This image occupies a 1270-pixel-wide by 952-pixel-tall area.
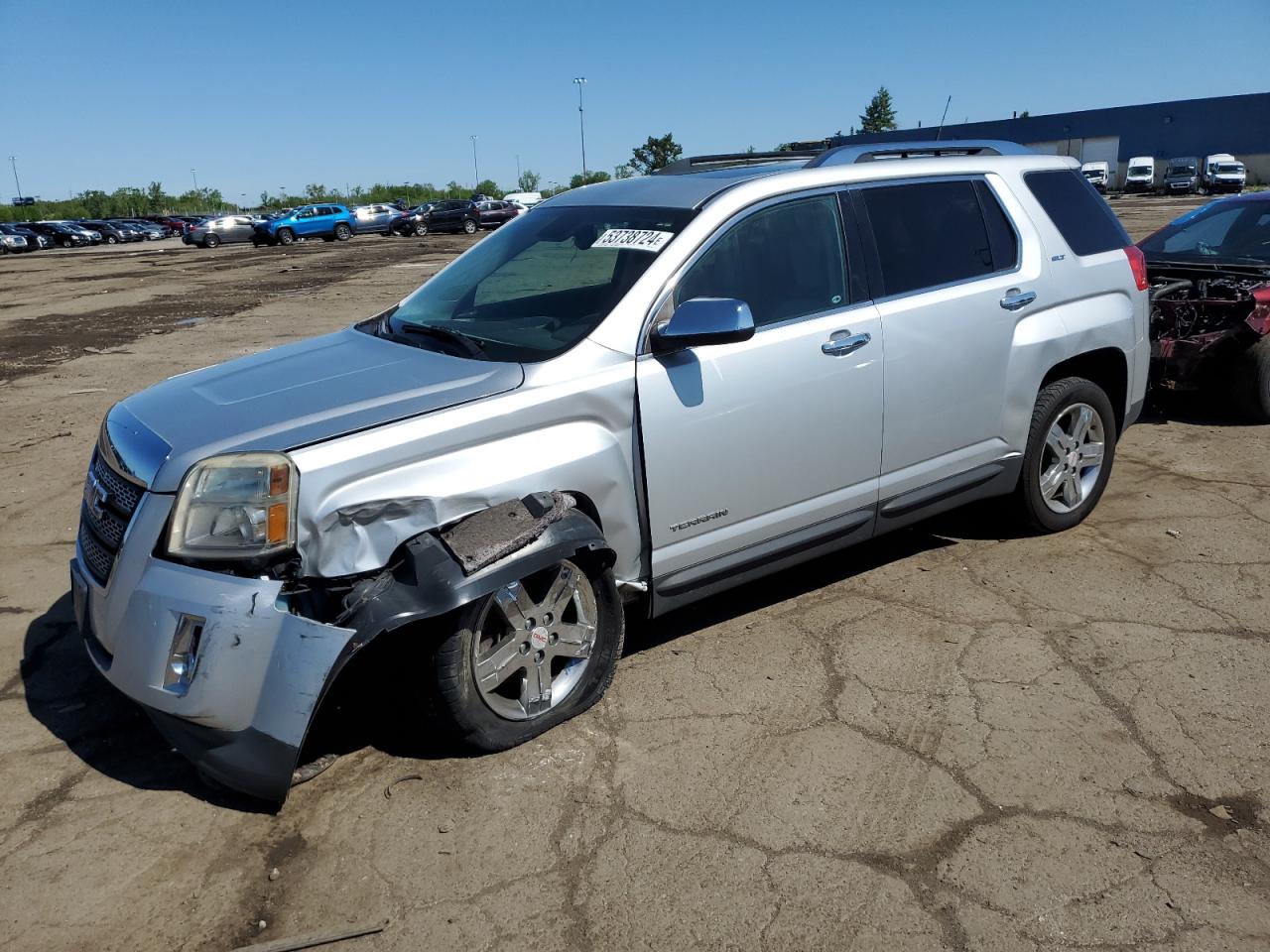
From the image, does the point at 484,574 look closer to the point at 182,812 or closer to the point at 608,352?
the point at 608,352

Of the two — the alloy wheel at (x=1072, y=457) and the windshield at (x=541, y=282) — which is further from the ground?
the windshield at (x=541, y=282)

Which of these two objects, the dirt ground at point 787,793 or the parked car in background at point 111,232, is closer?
the dirt ground at point 787,793

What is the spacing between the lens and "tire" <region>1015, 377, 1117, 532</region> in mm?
4893

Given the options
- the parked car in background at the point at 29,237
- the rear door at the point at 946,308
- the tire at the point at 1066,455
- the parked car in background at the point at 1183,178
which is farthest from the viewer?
the parked car in background at the point at 1183,178

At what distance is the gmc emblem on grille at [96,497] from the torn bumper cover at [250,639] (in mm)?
327

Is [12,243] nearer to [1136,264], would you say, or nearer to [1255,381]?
[1255,381]

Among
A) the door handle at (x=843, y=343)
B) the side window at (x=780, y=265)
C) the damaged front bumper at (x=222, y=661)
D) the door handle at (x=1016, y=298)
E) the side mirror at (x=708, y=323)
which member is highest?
the side window at (x=780, y=265)

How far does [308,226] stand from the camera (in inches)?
1746

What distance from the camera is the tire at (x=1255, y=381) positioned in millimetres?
7148

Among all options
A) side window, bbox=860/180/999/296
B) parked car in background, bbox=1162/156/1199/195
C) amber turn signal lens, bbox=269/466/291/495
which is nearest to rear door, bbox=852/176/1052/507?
side window, bbox=860/180/999/296

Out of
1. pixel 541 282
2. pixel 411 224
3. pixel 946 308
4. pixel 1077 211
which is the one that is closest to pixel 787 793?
pixel 946 308

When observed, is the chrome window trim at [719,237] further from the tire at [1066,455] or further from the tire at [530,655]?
the tire at [1066,455]

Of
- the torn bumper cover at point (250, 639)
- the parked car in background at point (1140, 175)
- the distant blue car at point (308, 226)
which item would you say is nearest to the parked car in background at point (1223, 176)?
the parked car in background at point (1140, 175)

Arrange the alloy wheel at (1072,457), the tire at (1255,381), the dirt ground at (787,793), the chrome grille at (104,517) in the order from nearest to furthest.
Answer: the dirt ground at (787,793)
the chrome grille at (104,517)
the alloy wheel at (1072,457)
the tire at (1255,381)
